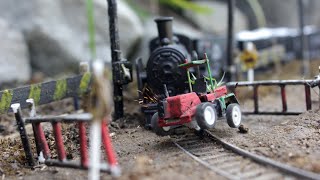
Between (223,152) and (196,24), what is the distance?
58.3ft

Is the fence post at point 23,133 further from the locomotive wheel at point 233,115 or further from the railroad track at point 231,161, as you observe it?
the locomotive wheel at point 233,115

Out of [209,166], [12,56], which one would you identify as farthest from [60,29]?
[209,166]

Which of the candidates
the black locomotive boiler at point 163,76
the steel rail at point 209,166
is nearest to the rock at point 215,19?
the black locomotive boiler at point 163,76

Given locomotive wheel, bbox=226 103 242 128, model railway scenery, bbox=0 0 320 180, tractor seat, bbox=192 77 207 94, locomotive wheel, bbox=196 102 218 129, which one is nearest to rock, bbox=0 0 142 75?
model railway scenery, bbox=0 0 320 180

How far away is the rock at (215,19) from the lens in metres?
24.2

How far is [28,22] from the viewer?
17.1 metres

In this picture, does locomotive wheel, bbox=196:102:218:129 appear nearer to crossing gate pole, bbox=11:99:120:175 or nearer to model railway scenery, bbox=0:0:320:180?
model railway scenery, bbox=0:0:320:180

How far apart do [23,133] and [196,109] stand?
281 centimetres

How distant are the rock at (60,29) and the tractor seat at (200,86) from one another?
9053 mm

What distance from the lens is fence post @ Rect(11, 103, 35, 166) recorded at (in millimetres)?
7227

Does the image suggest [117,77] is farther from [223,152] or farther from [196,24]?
[196,24]

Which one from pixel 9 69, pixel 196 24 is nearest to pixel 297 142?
pixel 9 69

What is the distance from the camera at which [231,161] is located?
662 cm

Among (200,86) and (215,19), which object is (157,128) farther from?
(215,19)
